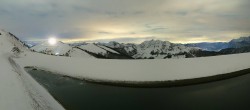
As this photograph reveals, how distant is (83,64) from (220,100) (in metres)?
42.4

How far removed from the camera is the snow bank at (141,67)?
54.8 m

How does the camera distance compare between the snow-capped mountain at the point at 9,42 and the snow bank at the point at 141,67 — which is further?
the snow-capped mountain at the point at 9,42

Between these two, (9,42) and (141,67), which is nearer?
(141,67)

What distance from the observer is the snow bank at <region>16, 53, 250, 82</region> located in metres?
54.8

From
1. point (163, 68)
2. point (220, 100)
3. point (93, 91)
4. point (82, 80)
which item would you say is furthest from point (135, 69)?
point (220, 100)

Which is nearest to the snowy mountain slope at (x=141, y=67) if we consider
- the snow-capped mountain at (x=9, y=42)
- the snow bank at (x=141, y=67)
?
the snow bank at (x=141, y=67)

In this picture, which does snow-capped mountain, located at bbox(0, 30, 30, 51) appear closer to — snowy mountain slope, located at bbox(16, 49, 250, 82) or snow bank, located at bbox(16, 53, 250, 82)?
snow bank, located at bbox(16, 53, 250, 82)

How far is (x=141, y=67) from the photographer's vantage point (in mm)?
61938

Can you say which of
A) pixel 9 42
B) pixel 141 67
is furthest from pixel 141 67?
pixel 9 42

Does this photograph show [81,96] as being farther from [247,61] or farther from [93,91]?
[247,61]

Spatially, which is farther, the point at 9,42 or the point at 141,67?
the point at 9,42

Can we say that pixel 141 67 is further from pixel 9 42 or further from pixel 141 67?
pixel 9 42

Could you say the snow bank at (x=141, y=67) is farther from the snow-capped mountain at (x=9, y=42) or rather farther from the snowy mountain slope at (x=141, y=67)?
the snow-capped mountain at (x=9, y=42)

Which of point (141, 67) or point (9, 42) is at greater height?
point (9, 42)
